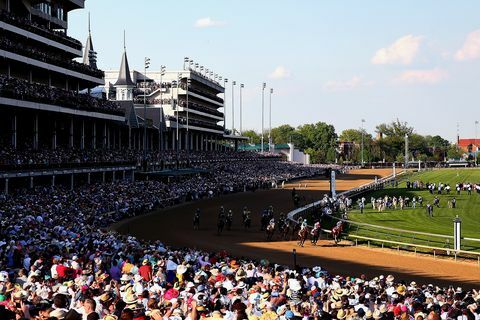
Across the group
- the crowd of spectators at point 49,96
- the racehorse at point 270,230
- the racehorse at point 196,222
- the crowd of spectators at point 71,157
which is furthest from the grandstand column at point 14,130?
the racehorse at point 270,230

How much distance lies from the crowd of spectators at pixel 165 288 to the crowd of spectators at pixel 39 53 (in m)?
22.3

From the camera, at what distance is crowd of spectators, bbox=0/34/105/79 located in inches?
1754

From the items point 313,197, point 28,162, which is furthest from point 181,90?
point 28,162

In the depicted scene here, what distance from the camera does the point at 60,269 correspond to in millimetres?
14930

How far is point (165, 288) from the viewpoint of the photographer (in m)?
13.9

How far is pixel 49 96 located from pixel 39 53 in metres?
3.64

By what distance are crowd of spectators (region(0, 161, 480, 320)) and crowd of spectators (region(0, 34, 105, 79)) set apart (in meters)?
22.3

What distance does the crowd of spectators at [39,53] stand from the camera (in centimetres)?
4456

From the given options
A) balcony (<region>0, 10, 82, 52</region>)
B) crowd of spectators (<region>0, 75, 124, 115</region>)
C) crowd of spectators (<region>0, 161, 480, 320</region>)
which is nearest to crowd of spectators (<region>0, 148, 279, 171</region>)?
crowd of spectators (<region>0, 75, 124, 115</region>)

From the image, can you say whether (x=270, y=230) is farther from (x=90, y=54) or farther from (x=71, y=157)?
(x=90, y=54)

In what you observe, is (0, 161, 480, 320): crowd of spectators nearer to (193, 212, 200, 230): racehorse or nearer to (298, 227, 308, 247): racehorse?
(298, 227, 308, 247): racehorse

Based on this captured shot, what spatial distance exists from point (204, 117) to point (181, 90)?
11380mm

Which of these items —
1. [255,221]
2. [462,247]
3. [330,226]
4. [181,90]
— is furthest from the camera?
[181,90]

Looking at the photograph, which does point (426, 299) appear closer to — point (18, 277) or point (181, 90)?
point (18, 277)
